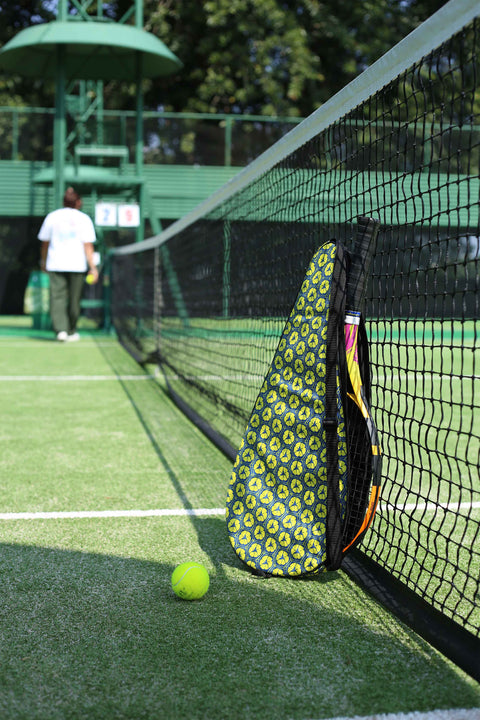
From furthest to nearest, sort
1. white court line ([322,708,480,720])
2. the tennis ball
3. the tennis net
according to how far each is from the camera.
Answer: the tennis ball < the tennis net < white court line ([322,708,480,720])

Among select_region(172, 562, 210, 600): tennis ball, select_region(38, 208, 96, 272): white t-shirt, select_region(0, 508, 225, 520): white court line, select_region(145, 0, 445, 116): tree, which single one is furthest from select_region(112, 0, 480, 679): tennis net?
select_region(145, 0, 445, 116): tree

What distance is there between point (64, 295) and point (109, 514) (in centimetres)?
804

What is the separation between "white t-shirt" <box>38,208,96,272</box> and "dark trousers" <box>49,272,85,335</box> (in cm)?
26

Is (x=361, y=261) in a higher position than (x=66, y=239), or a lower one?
lower

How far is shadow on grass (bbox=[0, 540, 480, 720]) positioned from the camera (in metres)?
1.80

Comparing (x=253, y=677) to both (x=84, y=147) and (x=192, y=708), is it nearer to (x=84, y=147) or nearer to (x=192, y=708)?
(x=192, y=708)

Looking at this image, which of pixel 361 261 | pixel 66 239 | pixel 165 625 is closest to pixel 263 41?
pixel 66 239

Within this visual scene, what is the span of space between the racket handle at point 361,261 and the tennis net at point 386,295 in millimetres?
119

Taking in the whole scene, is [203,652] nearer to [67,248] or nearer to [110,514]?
[110,514]

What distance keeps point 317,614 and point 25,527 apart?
1359 mm

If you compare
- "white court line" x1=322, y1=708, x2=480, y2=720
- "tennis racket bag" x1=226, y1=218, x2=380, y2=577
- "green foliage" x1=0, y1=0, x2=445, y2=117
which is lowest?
"white court line" x1=322, y1=708, x2=480, y2=720

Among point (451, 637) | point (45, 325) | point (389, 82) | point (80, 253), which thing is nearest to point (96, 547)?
point (451, 637)

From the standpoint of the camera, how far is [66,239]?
10570mm

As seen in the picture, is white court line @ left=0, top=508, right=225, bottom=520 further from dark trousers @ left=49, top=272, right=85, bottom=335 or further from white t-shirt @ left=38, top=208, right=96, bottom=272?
dark trousers @ left=49, top=272, right=85, bottom=335
